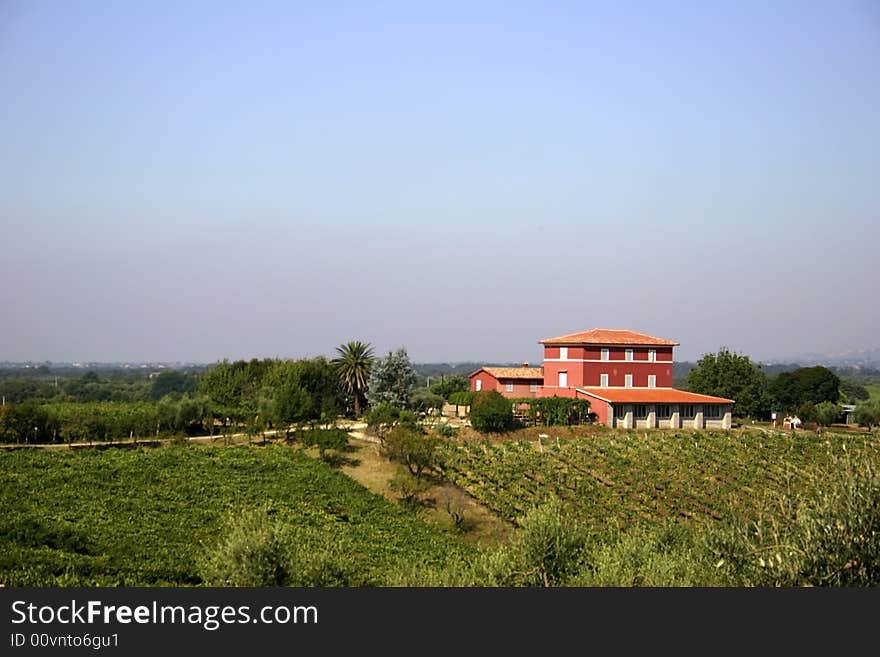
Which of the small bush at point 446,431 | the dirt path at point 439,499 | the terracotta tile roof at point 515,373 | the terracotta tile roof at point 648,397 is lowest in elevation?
the dirt path at point 439,499

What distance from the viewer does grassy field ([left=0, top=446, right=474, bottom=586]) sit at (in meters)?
21.1

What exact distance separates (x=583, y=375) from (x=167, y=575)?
116ft

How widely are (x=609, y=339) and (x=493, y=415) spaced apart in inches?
487

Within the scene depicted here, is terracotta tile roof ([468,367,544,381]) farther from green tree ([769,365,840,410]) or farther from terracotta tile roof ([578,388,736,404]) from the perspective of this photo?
green tree ([769,365,840,410])

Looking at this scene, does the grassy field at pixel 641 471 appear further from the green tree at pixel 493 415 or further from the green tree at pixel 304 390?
the green tree at pixel 304 390

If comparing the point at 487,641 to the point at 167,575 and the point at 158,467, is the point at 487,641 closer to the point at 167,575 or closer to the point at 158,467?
the point at 167,575

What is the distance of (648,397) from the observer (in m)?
48.3

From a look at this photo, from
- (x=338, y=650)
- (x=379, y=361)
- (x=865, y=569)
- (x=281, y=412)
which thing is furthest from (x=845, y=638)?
(x=379, y=361)

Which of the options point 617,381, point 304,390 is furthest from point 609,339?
point 304,390

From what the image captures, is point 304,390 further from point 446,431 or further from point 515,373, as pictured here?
point 515,373

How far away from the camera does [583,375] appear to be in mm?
51500

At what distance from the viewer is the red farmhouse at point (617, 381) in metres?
47.7

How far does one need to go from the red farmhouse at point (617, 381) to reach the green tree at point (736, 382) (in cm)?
592

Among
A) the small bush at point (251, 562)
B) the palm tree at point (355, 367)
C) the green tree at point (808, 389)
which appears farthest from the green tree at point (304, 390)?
the green tree at point (808, 389)
